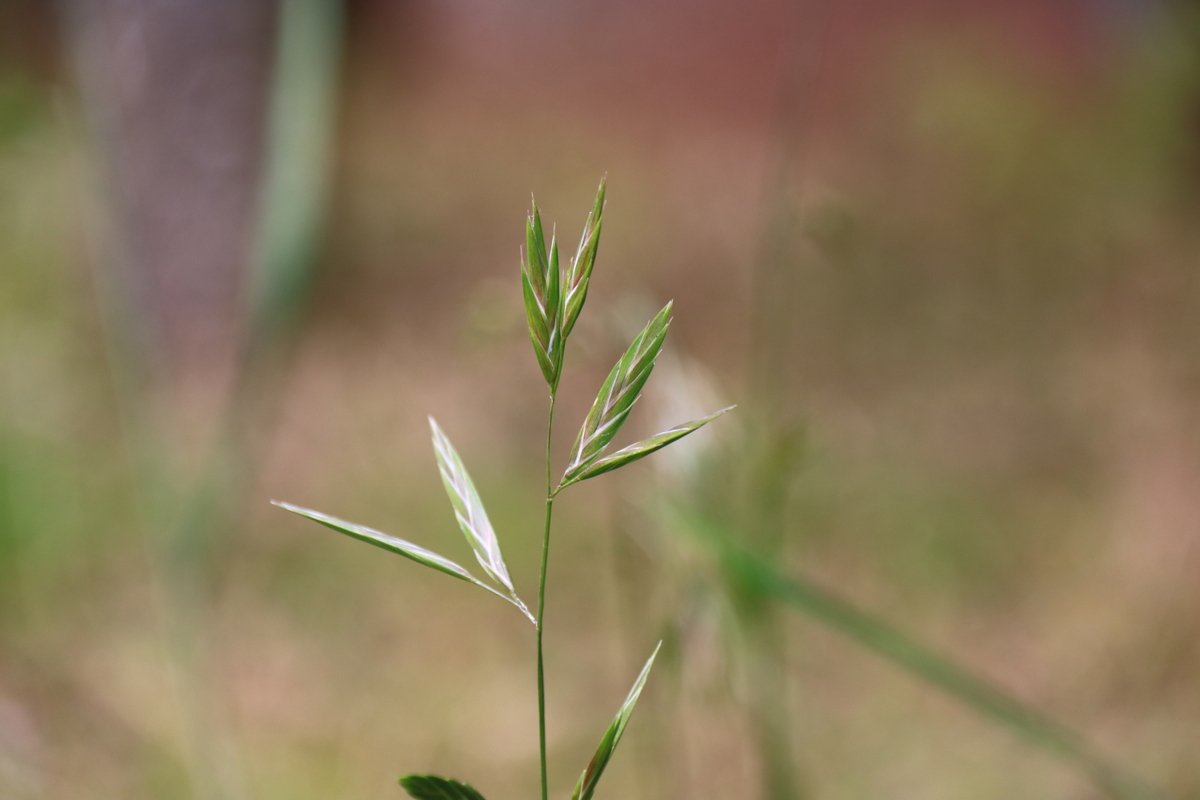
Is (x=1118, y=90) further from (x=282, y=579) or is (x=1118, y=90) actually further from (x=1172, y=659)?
(x=282, y=579)

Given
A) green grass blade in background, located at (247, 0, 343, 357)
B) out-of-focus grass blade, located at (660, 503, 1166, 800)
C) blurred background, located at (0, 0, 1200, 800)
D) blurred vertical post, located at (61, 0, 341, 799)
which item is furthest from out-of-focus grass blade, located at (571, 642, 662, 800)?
blurred vertical post, located at (61, 0, 341, 799)

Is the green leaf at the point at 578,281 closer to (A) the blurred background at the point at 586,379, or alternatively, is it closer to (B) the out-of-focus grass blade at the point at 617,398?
(B) the out-of-focus grass blade at the point at 617,398

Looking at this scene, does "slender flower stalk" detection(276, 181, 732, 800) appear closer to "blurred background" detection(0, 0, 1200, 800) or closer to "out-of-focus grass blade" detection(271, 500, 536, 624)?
"out-of-focus grass blade" detection(271, 500, 536, 624)

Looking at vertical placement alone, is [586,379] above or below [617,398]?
below

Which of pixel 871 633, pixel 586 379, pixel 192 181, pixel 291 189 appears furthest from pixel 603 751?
pixel 192 181

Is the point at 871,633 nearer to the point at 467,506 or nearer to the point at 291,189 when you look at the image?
the point at 467,506

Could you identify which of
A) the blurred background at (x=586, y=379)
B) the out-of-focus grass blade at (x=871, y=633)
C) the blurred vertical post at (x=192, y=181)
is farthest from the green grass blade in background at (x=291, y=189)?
the blurred vertical post at (x=192, y=181)
